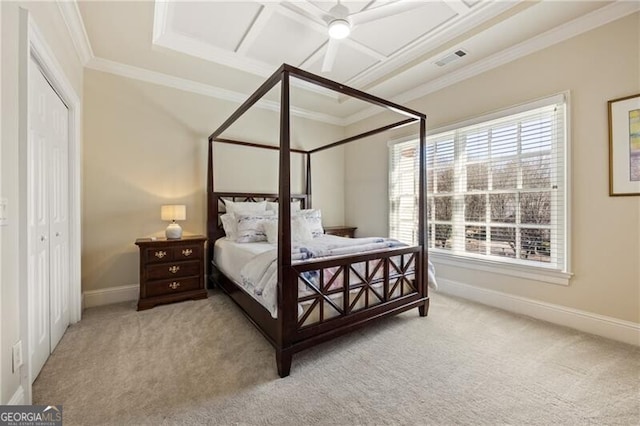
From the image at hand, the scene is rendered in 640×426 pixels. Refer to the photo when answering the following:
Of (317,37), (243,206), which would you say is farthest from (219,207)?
(317,37)

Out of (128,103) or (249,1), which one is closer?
(249,1)

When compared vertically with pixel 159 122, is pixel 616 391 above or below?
below

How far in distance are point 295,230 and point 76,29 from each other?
2.78 meters

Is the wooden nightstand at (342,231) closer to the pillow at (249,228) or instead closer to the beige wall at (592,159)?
the pillow at (249,228)

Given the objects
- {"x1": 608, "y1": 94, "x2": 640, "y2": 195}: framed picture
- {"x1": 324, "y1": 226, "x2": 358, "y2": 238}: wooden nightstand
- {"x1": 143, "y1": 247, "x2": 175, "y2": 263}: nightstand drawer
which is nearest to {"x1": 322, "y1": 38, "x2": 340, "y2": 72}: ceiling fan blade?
{"x1": 608, "y1": 94, "x2": 640, "y2": 195}: framed picture

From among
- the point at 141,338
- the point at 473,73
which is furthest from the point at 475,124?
the point at 141,338

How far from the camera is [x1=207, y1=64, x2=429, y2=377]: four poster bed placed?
5.90ft

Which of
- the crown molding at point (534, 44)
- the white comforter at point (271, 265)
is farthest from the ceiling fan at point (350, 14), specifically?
the white comforter at point (271, 265)

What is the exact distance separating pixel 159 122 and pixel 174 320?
7.94 feet

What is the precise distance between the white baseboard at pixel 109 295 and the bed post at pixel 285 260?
2.45 m

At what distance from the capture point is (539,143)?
2.71 meters

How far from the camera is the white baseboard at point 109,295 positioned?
9.86 feet

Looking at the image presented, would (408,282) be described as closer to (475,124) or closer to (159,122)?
(475,124)

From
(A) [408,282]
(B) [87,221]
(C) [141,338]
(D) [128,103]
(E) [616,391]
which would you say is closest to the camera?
(E) [616,391]
